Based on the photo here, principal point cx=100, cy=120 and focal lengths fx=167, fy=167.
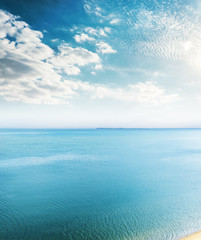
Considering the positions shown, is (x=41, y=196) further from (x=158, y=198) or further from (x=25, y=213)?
(x=158, y=198)

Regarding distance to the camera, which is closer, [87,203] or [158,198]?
[87,203]

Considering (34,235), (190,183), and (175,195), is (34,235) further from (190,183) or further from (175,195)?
(190,183)

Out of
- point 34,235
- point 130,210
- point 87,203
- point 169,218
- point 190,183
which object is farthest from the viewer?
point 190,183

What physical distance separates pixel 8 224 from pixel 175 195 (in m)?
13.0

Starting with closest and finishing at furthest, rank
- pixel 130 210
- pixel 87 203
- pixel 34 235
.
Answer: pixel 34 235 → pixel 130 210 → pixel 87 203

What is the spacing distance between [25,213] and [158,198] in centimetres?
1026

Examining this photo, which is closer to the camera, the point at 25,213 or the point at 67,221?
the point at 67,221

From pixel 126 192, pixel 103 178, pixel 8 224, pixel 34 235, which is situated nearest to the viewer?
pixel 34 235

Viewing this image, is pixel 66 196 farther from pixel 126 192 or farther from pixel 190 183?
pixel 190 183

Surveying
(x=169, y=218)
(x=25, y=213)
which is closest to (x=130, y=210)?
(x=169, y=218)

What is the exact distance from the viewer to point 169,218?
10672mm

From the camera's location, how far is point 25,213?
11211mm

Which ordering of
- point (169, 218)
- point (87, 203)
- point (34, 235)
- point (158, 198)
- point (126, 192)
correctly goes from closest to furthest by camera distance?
1. point (34, 235)
2. point (169, 218)
3. point (87, 203)
4. point (158, 198)
5. point (126, 192)

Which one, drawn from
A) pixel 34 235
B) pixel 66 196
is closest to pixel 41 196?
pixel 66 196
